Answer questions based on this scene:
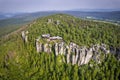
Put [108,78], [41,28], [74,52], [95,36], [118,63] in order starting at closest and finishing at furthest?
[108,78], [118,63], [74,52], [95,36], [41,28]

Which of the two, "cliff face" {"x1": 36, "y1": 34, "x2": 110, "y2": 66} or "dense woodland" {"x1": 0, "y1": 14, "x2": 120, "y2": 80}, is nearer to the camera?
"dense woodland" {"x1": 0, "y1": 14, "x2": 120, "y2": 80}

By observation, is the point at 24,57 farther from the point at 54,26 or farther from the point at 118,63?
the point at 118,63

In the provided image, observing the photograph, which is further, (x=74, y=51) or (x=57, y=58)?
(x=57, y=58)

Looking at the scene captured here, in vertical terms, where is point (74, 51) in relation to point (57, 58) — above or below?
above

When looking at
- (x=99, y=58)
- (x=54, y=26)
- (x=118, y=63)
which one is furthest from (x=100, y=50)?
(x=54, y=26)

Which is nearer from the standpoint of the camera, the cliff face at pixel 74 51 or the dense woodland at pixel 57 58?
the dense woodland at pixel 57 58
